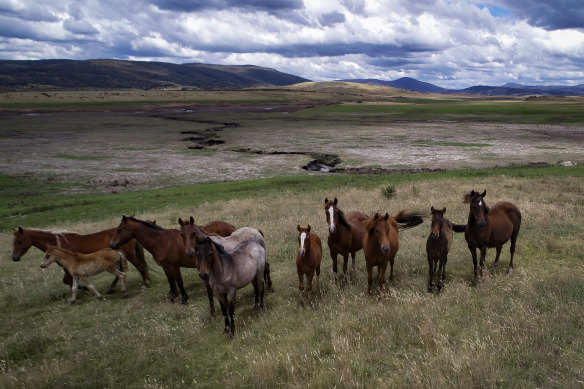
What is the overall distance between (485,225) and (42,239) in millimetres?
13898

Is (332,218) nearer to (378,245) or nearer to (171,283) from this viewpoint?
(378,245)

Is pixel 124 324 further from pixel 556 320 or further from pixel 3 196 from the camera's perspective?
pixel 3 196

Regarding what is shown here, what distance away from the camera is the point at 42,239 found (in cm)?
1246

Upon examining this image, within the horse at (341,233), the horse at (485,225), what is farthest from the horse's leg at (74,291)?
the horse at (485,225)

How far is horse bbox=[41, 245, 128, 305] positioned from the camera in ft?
37.0

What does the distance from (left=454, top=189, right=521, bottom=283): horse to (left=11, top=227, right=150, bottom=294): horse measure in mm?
10165

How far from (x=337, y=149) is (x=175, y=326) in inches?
1869

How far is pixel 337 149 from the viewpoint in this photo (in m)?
54.6

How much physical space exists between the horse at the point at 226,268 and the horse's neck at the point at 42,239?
6.97m

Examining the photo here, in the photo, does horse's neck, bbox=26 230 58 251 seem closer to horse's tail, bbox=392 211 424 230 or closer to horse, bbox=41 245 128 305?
horse, bbox=41 245 128 305

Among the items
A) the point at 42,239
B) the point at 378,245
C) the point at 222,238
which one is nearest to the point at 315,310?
the point at 378,245

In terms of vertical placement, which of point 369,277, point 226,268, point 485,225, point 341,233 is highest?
point 485,225

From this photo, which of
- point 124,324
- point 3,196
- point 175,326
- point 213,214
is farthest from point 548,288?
point 3,196

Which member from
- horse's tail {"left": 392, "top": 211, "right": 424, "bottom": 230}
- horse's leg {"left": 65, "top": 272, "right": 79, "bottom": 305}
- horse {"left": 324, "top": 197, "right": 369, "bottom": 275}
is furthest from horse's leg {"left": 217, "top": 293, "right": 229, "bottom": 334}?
horse's tail {"left": 392, "top": 211, "right": 424, "bottom": 230}
